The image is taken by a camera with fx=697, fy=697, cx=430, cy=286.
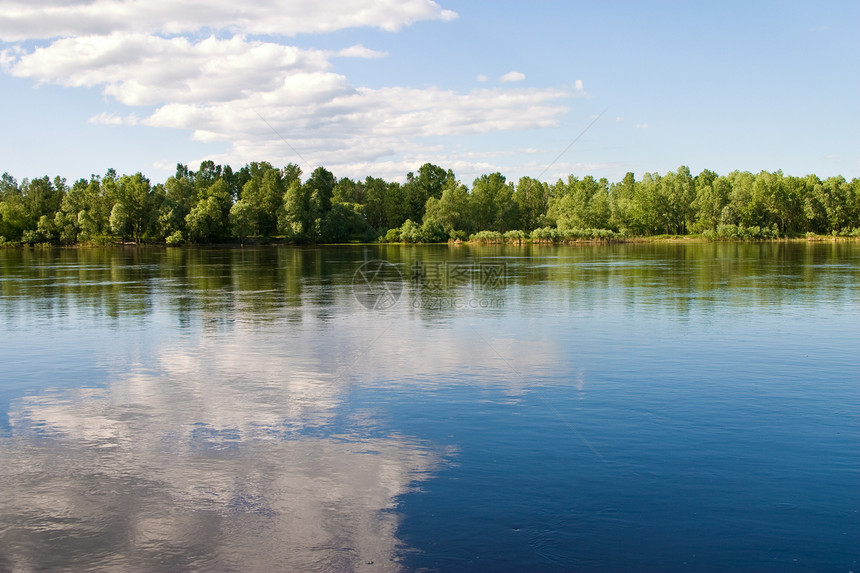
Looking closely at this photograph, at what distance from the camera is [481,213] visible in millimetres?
181125

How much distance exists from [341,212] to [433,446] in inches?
5845

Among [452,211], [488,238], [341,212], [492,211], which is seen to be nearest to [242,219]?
[341,212]

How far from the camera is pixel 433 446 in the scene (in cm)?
1141

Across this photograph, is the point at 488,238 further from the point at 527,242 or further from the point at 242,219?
the point at 242,219

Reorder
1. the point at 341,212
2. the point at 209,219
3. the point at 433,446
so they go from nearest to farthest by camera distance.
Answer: the point at 433,446 → the point at 209,219 → the point at 341,212

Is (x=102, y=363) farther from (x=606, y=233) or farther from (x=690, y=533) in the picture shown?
(x=606, y=233)

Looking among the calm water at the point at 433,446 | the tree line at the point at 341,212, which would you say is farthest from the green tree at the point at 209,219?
the calm water at the point at 433,446

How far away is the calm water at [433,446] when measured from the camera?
26.5 feet

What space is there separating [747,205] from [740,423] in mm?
153963

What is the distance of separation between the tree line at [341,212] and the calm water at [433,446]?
404ft

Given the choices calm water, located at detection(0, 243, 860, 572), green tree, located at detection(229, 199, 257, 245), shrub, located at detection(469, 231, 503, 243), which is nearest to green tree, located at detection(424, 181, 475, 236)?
shrub, located at detection(469, 231, 503, 243)

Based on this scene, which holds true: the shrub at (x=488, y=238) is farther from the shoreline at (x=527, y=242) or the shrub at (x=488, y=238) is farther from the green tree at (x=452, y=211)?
the green tree at (x=452, y=211)

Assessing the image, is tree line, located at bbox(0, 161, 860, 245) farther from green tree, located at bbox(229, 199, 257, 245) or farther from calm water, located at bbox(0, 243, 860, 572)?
calm water, located at bbox(0, 243, 860, 572)

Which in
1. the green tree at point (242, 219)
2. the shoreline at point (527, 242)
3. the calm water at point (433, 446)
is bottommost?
the calm water at point (433, 446)
